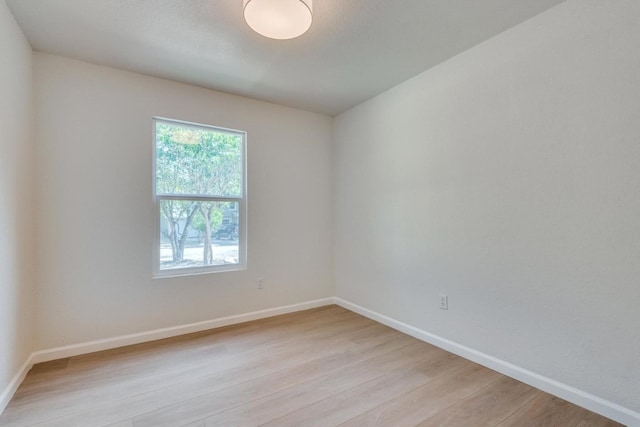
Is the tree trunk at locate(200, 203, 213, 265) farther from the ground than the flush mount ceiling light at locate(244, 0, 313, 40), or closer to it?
closer to it

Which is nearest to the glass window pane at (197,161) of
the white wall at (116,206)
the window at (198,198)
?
the window at (198,198)

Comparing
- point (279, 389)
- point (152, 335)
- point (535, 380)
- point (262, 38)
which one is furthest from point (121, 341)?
point (535, 380)

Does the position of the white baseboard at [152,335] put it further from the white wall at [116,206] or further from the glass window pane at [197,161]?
the glass window pane at [197,161]

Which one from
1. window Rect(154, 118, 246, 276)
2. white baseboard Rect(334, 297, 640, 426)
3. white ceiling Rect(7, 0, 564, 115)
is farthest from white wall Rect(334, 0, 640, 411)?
window Rect(154, 118, 246, 276)

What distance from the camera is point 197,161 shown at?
3.01 metres

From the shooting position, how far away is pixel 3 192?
1.81 metres

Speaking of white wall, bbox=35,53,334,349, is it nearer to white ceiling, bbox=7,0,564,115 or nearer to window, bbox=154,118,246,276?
window, bbox=154,118,246,276

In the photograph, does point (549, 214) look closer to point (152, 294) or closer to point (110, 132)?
point (152, 294)

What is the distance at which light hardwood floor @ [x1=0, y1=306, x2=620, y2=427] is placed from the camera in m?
1.67

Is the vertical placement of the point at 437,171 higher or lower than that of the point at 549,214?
higher

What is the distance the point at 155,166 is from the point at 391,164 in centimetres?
232

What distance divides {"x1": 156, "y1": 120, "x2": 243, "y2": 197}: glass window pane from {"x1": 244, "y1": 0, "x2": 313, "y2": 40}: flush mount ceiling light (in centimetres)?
159

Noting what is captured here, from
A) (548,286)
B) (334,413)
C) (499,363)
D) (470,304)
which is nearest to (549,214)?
(548,286)

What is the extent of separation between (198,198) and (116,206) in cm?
69
